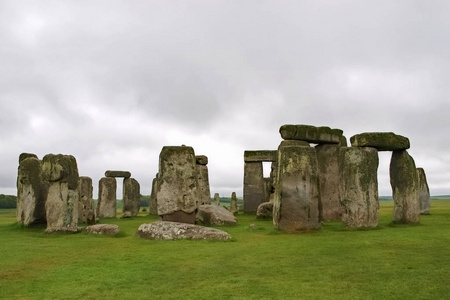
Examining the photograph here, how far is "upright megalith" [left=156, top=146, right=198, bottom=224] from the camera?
13.6 meters

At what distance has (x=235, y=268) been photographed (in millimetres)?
7281

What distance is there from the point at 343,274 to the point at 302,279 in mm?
784

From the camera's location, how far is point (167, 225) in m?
11.2

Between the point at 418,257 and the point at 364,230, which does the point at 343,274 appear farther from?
the point at 364,230

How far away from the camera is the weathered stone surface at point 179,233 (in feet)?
34.7

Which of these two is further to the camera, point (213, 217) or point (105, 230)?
point (213, 217)

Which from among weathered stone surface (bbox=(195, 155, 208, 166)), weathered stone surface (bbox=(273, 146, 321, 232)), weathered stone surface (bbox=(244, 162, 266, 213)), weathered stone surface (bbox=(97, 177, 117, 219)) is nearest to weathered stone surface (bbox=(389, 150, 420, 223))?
weathered stone surface (bbox=(273, 146, 321, 232))

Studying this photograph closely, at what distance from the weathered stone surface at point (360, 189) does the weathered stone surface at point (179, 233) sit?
167 inches

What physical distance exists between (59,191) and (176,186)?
375 cm

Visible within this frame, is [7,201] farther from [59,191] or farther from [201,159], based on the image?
[59,191]

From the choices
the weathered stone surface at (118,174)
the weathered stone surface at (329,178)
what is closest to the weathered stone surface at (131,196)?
the weathered stone surface at (118,174)

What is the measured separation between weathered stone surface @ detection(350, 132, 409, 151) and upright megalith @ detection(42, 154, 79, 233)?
9285 millimetres

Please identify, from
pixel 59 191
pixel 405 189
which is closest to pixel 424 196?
pixel 405 189

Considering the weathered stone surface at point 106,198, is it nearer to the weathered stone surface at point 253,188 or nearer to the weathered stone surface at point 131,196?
the weathered stone surface at point 131,196
